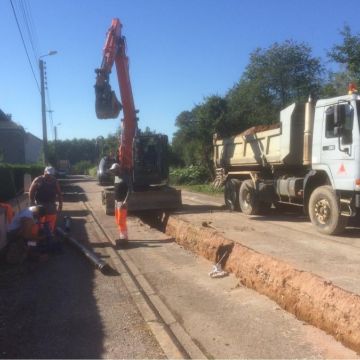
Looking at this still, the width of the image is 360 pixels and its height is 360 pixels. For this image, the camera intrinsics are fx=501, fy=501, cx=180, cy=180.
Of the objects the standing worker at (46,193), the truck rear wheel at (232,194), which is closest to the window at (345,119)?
the truck rear wheel at (232,194)

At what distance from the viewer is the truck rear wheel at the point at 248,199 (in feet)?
47.3

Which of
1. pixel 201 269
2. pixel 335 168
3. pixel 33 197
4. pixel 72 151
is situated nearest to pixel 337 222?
pixel 335 168

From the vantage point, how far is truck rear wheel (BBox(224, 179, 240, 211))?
15719mm

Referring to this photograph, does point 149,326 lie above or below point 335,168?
below

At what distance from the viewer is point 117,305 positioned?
255 inches

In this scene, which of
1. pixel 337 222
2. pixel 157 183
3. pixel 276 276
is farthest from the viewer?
pixel 157 183

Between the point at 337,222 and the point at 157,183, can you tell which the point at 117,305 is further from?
the point at 157,183

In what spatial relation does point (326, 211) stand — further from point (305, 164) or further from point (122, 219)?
point (122, 219)

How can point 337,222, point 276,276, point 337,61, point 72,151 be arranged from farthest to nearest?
point 72,151
point 337,61
point 337,222
point 276,276

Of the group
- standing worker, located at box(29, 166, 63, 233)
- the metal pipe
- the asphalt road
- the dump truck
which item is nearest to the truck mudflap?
the dump truck

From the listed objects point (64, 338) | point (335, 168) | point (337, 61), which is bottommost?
point (64, 338)

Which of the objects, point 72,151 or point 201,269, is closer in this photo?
point 201,269

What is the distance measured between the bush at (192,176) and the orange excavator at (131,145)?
1889 cm

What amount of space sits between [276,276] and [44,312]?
120 inches
